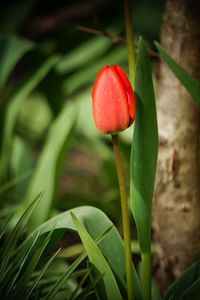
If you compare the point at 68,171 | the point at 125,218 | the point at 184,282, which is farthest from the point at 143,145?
the point at 68,171

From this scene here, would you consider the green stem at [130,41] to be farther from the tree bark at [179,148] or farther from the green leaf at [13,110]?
the green leaf at [13,110]

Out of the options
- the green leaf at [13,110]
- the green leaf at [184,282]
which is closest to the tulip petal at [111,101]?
the green leaf at [184,282]

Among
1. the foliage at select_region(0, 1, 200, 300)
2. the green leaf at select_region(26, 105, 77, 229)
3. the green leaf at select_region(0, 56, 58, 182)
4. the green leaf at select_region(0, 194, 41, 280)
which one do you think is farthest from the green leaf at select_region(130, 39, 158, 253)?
the green leaf at select_region(0, 56, 58, 182)

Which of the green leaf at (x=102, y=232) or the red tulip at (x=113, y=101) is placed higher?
the red tulip at (x=113, y=101)

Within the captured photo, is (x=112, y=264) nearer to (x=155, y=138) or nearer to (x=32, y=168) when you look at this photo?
(x=155, y=138)

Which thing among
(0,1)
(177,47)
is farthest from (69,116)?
(0,1)

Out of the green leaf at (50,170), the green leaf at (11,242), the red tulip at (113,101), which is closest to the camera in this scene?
the red tulip at (113,101)
